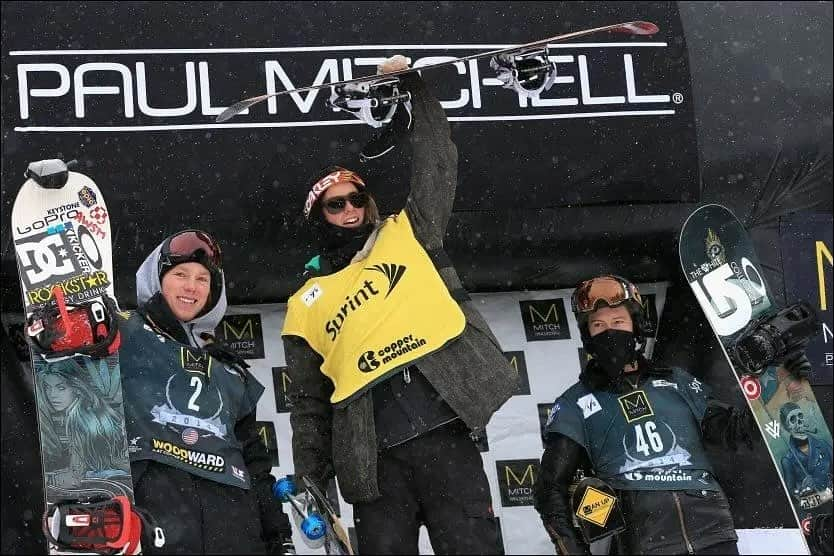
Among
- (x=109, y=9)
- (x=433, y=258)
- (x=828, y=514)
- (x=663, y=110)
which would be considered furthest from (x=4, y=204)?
(x=828, y=514)

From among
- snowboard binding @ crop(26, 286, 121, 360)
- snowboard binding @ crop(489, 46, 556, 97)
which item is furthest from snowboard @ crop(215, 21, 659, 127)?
snowboard binding @ crop(26, 286, 121, 360)

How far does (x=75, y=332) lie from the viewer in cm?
400

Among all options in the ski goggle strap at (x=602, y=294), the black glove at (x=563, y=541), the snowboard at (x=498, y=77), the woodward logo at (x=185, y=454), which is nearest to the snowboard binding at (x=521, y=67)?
the snowboard at (x=498, y=77)

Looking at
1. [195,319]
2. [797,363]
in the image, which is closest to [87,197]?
[195,319]

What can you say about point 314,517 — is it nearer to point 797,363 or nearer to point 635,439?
point 635,439

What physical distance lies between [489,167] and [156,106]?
4.81 ft

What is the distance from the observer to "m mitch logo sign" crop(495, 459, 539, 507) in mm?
5785

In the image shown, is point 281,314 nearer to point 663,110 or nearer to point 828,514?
point 663,110

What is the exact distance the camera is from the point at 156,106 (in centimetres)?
519

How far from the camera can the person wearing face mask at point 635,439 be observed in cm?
461

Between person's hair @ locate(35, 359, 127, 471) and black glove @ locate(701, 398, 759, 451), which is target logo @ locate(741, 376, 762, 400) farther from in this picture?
person's hair @ locate(35, 359, 127, 471)

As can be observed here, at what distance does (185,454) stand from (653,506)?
5.87 feet

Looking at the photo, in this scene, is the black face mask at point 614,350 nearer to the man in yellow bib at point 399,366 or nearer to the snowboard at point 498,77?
the man in yellow bib at point 399,366

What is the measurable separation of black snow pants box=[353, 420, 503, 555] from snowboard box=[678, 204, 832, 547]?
1.40 m
